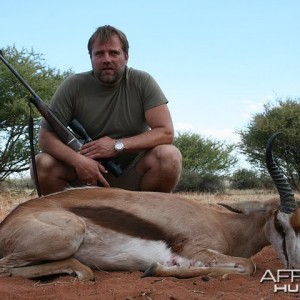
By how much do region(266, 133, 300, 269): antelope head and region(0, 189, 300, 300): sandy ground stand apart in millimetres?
282

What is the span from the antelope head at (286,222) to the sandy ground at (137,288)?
0.92 feet

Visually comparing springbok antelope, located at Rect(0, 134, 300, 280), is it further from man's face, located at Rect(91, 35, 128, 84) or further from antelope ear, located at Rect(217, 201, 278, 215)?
man's face, located at Rect(91, 35, 128, 84)

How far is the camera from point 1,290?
322 centimetres

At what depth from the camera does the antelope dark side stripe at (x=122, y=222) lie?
384cm

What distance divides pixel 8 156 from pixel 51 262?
1565cm

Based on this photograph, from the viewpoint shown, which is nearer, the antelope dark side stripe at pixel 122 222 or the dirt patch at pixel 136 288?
the dirt patch at pixel 136 288

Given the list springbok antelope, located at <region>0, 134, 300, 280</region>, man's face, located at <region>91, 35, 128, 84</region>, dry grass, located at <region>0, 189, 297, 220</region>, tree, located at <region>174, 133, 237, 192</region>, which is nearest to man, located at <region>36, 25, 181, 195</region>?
man's face, located at <region>91, 35, 128, 84</region>

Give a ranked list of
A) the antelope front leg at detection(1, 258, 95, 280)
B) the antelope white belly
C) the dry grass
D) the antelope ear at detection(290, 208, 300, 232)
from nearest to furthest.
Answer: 1. the antelope front leg at detection(1, 258, 95, 280)
2. the antelope white belly
3. the antelope ear at detection(290, 208, 300, 232)
4. the dry grass

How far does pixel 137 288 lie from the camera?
3271 millimetres

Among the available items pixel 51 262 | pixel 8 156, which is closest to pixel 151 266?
pixel 51 262

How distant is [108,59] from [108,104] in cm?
43

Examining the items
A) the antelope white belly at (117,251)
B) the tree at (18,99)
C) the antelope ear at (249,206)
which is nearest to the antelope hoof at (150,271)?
the antelope white belly at (117,251)

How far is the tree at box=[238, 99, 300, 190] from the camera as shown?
Result: 21.5 meters

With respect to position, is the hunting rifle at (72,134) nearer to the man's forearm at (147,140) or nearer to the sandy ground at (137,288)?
the man's forearm at (147,140)
